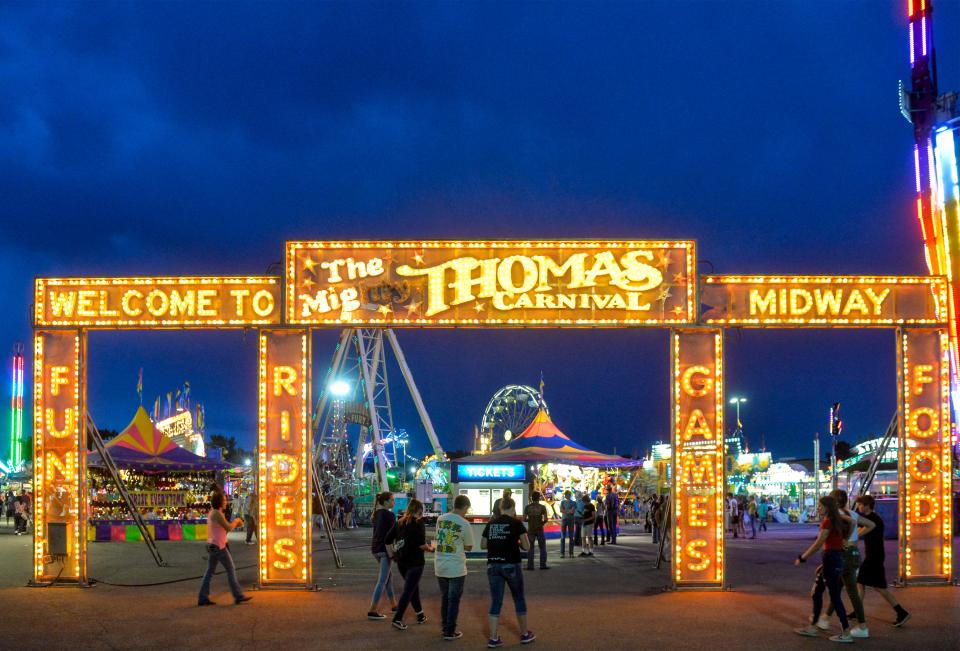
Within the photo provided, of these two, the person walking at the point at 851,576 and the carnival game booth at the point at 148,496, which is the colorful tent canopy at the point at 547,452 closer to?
the carnival game booth at the point at 148,496

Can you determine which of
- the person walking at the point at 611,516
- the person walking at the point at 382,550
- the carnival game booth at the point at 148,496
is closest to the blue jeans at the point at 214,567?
the person walking at the point at 382,550

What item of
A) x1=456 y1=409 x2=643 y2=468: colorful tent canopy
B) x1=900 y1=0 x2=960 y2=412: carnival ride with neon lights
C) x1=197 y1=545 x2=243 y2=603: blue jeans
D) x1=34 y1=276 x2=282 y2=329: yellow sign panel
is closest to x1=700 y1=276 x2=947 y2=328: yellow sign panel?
x1=34 y1=276 x2=282 y2=329: yellow sign panel

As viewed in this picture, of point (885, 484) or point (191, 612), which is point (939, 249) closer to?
point (885, 484)

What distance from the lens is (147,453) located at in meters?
33.3

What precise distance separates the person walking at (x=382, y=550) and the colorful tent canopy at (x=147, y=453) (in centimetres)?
2165

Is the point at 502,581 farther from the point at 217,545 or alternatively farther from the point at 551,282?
the point at 551,282

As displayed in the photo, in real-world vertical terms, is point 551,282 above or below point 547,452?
above

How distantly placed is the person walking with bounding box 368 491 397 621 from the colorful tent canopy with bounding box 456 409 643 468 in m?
16.6

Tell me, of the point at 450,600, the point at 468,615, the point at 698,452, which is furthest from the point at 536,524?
the point at 450,600

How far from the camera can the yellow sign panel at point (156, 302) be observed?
52.6 feet

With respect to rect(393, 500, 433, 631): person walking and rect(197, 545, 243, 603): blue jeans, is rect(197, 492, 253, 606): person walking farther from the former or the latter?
rect(393, 500, 433, 631): person walking

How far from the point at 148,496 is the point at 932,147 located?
1161 inches

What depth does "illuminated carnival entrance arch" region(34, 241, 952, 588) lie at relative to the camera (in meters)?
15.7

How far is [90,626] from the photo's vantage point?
39.9 feet
